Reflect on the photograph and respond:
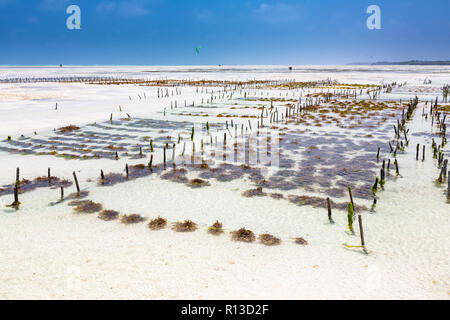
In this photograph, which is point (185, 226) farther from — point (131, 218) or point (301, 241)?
point (301, 241)

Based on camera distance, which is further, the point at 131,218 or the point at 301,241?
the point at 131,218

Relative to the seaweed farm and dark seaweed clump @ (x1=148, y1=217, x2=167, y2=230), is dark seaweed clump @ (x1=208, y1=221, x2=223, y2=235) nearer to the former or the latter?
the seaweed farm

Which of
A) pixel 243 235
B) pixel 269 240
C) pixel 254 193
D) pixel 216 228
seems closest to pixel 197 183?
pixel 254 193

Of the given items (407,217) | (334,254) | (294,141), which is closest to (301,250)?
(334,254)

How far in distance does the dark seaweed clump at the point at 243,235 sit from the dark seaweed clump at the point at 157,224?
225 cm

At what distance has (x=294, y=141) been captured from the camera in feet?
67.7

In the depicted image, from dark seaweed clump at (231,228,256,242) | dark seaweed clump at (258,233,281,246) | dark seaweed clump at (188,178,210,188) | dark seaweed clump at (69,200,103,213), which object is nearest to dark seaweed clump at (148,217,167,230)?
dark seaweed clump at (231,228,256,242)

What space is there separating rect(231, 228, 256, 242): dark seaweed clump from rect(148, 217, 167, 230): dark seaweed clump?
2248mm

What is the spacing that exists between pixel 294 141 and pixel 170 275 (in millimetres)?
15028

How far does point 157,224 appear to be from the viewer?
9.84 m

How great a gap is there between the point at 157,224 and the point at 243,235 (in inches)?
109

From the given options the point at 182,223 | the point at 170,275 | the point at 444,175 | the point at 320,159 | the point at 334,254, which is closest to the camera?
the point at 170,275

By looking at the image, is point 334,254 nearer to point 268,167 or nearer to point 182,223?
point 182,223

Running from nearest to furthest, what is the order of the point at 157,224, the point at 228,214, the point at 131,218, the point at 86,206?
the point at 157,224
the point at 131,218
the point at 228,214
the point at 86,206
